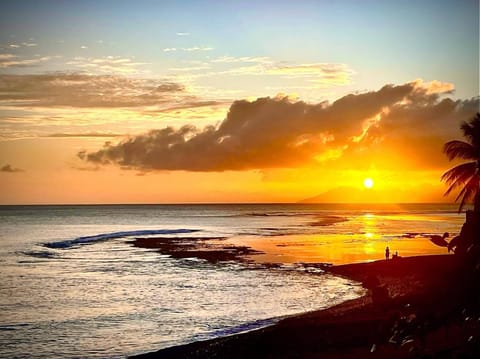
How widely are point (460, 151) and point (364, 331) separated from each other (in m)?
12.0

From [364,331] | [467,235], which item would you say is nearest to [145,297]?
[364,331]

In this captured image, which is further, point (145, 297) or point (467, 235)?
point (145, 297)

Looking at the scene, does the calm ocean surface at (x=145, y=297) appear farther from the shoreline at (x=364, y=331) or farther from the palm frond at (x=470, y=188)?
the palm frond at (x=470, y=188)

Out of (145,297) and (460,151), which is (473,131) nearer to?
(460,151)

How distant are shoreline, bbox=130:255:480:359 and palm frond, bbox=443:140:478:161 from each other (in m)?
5.96

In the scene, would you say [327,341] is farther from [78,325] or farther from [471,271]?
[78,325]

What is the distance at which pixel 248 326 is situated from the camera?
25.1 metres

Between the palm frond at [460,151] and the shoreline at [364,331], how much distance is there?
5961 mm

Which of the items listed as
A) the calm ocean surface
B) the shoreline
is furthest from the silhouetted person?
the calm ocean surface

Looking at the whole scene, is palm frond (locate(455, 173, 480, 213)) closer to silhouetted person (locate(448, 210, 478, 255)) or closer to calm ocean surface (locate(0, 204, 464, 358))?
silhouetted person (locate(448, 210, 478, 255))

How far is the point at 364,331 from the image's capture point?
20.9 meters

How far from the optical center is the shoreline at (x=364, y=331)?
662 inches

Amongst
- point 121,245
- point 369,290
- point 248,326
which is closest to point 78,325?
point 248,326

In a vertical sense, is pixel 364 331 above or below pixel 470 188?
below
